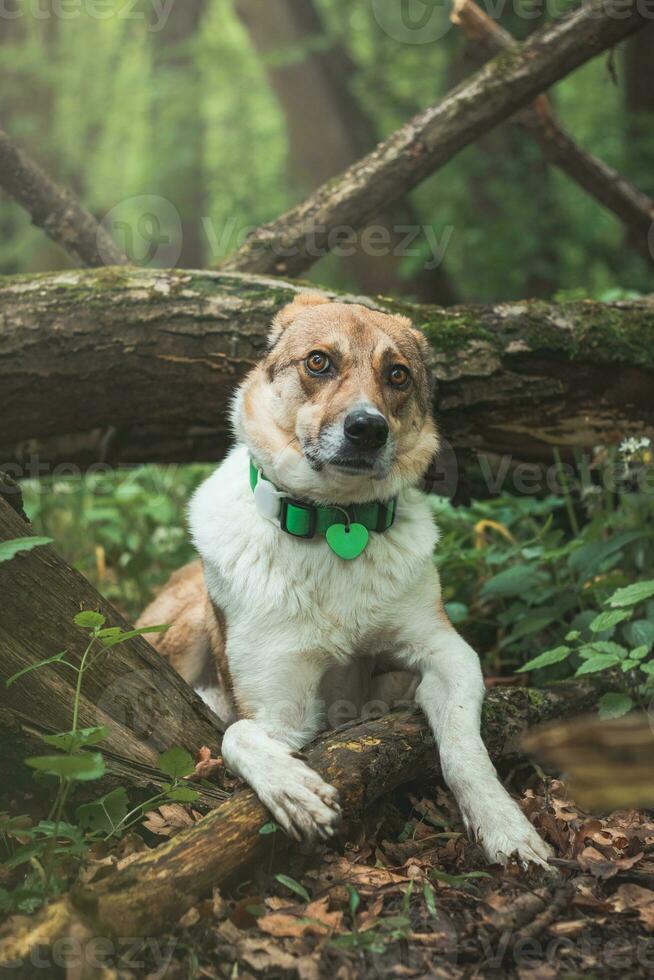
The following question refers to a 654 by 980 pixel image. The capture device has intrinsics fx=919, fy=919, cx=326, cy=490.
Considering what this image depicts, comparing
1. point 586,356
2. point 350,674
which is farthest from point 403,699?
point 586,356

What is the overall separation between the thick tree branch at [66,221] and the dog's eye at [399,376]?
249 centimetres

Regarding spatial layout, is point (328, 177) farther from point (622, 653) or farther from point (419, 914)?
point (419, 914)

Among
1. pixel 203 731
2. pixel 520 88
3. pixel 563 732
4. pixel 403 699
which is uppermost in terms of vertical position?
pixel 520 88

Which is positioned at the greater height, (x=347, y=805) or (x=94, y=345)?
(x=94, y=345)

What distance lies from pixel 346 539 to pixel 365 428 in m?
0.42

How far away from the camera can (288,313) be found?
3688mm

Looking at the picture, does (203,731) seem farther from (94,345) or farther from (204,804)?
(94,345)

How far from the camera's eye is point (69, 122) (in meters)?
12.8

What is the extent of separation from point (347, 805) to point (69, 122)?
1231 cm

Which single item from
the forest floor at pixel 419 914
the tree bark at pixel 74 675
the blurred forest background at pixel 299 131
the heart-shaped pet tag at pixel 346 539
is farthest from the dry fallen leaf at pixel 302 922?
the blurred forest background at pixel 299 131

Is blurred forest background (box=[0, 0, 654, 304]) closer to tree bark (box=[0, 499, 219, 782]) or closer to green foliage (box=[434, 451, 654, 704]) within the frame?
green foliage (box=[434, 451, 654, 704])

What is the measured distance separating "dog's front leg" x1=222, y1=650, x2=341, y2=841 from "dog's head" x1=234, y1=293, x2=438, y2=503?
63 cm

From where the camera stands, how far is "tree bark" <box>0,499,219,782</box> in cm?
264

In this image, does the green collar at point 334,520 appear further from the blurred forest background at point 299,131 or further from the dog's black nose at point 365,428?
the blurred forest background at point 299,131
